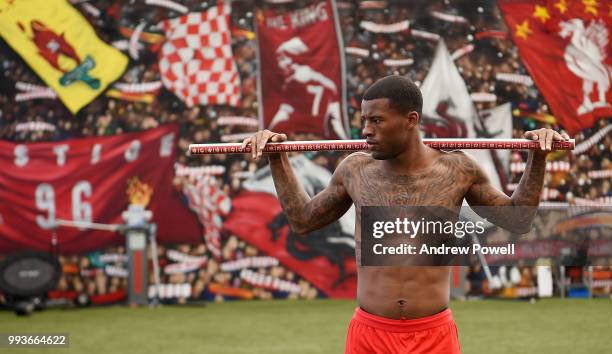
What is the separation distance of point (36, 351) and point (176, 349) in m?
1.16

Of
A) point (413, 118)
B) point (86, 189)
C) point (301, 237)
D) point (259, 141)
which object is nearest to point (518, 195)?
point (413, 118)

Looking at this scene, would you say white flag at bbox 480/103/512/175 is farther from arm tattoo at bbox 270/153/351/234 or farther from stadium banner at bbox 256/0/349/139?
arm tattoo at bbox 270/153/351/234

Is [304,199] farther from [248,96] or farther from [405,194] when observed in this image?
[248,96]

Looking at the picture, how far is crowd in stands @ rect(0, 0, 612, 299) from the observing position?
1096 cm

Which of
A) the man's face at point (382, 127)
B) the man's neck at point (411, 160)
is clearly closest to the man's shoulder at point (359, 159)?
the man's neck at point (411, 160)

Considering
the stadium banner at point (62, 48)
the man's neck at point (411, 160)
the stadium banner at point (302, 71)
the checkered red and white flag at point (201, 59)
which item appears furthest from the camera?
the stadium banner at point (302, 71)

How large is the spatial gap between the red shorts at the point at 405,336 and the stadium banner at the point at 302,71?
7.99m

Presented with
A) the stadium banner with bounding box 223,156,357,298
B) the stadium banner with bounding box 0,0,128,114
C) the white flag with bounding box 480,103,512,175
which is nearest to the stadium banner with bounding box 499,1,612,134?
the white flag with bounding box 480,103,512,175

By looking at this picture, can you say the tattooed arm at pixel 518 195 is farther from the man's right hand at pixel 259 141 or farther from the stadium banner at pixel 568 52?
the stadium banner at pixel 568 52

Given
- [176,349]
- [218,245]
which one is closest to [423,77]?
[218,245]

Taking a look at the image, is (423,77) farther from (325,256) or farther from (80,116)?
(80,116)

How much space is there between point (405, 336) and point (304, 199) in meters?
Answer: 0.72

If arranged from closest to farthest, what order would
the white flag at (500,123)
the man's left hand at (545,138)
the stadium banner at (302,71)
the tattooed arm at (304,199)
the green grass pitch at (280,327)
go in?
the man's left hand at (545,138) → the tattooed arm at (304,199) → the green grass pitch at (280,327) → the stadium banner at (302,71) → the white flag at (500,123)

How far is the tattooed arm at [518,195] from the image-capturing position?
3365mm
